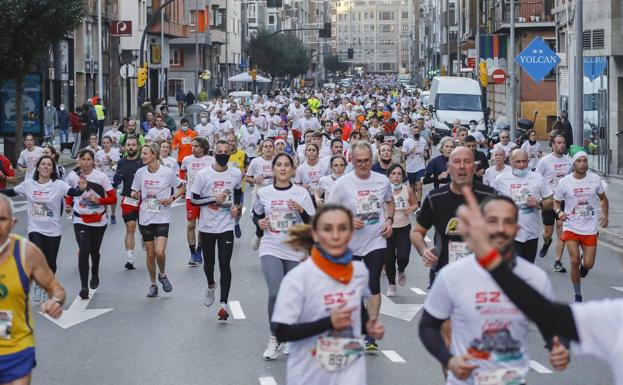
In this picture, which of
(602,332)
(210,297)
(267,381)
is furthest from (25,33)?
(602,332)

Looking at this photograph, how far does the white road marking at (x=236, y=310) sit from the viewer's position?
13.7 m

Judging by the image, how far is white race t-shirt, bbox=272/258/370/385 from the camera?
6.52m

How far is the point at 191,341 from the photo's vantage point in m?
12.2

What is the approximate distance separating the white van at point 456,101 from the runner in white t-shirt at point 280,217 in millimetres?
37025

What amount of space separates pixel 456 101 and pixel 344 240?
4414 cm

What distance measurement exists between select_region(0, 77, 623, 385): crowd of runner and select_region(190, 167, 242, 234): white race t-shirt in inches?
0.5

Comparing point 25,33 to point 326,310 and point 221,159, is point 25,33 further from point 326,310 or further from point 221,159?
point 326,310

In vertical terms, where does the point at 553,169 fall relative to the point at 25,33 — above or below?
below

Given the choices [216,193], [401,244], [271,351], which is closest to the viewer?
[271,351]

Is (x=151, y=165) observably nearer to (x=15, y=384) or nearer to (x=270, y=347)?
(x=270, y=347)

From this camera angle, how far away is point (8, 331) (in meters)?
7.36

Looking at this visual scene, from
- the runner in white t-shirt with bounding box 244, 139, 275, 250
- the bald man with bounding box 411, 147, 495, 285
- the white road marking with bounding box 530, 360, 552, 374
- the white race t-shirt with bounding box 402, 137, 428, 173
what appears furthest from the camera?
the white race t-shirt with bounding box 402, 137, 428, 173

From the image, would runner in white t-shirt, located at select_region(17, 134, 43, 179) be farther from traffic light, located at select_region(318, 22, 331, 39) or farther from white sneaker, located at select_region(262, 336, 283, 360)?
traffic light, located at select_region(318, 22, 331, 39)

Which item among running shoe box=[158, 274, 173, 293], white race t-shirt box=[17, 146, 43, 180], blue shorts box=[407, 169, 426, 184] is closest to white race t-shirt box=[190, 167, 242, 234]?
running shoe box=[158, 274, 173, 293]
